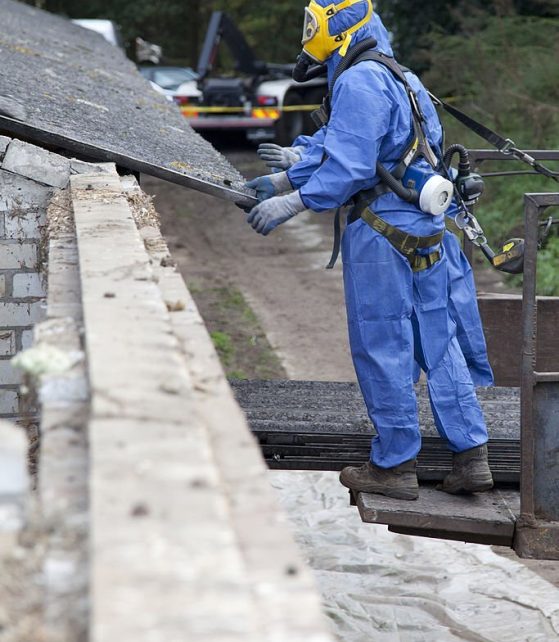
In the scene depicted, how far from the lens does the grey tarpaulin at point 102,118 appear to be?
455 cm

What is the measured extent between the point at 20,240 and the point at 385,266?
1553 mm

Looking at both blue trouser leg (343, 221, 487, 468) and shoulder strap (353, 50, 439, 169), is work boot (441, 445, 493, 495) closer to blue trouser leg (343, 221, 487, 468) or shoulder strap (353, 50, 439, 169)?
blue trouser leg (343, 221, 487, 468)

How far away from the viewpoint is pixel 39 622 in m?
1.78

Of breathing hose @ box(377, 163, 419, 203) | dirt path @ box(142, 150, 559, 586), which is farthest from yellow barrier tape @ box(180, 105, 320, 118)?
breathing hose @ box(377, 163, 419, 203)

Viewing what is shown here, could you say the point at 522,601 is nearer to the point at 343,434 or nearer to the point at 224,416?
the point at 343,434

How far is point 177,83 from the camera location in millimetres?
20281

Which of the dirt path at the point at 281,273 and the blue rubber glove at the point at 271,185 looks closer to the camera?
the blue rubber glove at the point at 271,185

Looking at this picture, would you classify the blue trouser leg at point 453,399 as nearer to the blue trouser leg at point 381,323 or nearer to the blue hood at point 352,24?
the blue trouser leg at point 381,323

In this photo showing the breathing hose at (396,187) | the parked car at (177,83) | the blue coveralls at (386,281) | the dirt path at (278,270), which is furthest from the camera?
the parked car at (177,83)

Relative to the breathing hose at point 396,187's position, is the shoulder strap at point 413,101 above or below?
above

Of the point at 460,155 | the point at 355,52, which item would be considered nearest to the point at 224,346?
the point at 460,155

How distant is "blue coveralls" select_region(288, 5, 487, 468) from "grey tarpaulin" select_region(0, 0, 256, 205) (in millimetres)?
591

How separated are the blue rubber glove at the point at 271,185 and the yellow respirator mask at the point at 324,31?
1.56ft

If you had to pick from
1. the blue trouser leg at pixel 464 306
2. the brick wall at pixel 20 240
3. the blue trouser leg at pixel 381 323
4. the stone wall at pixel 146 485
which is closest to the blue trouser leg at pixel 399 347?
the blue trouser leg at pixel 381 323
